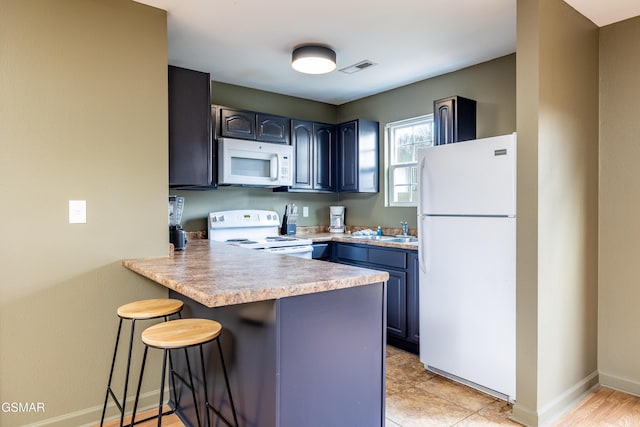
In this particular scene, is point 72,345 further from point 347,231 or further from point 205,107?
point 347,231

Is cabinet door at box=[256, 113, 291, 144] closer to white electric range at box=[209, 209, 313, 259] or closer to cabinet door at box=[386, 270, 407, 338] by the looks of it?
white electric range at box=[209, 209, 313, 259]

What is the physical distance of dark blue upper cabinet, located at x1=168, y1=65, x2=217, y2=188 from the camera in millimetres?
2643

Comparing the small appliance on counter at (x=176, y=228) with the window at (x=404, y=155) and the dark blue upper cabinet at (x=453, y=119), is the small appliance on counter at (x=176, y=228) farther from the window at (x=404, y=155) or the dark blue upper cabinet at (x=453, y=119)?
the window at (x=404, y=155)

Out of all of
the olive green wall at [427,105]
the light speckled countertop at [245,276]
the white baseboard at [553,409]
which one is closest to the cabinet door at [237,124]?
the olive green wall at [427,105]

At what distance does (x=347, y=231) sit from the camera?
4715mm

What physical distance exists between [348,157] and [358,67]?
1084mm

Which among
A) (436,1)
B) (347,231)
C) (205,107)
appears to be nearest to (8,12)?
(205,107)

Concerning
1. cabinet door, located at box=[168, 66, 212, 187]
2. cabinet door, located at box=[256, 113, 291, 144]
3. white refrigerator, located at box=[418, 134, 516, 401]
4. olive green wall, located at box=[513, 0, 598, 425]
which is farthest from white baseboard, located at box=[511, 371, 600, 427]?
cabinet door, located at box=[256, 113, 291, 144]

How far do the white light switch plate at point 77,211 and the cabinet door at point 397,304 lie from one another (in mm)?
2268

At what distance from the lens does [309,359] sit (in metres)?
1.52

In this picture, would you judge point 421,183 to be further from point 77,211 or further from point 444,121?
point 77,211

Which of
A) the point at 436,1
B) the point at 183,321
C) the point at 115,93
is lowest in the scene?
the point at 183,321

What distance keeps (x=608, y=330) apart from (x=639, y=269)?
463 millimetres

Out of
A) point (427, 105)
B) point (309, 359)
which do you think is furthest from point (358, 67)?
point (309, 359)
